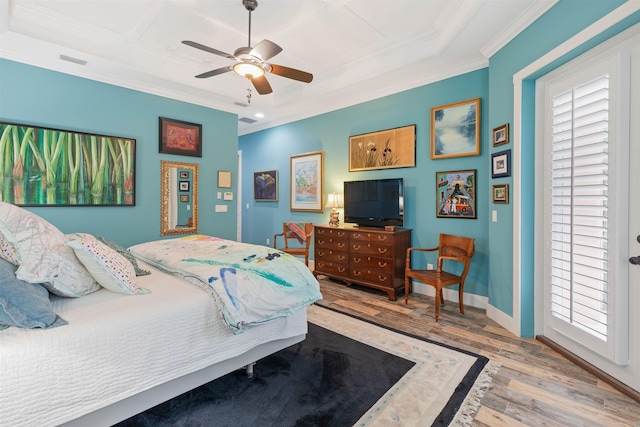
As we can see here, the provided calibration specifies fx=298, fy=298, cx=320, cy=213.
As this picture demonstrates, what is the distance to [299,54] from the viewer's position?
3.73m

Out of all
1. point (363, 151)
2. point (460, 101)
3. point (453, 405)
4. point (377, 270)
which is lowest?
point (453, 405)

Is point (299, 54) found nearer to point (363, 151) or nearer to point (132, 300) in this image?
point (363, 151)

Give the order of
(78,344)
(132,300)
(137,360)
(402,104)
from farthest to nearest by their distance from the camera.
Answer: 1. (402,104)
2. (132,300)
3. (137,360)
4. (78,344)

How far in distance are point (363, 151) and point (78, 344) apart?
3.92 metres

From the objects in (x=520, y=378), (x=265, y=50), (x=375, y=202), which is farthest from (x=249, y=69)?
(x=520, y=378)

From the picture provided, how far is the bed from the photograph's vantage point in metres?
1.17

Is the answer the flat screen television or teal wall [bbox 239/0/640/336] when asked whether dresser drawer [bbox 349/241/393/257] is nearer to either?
the flat screen television

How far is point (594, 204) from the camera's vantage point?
6.87ft

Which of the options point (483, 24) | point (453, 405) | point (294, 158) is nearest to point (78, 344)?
point (453, 405)

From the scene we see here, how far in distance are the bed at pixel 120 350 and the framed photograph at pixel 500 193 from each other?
2.24 meters

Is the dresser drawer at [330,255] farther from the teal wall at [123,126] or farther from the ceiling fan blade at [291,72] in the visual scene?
the ceiling fan blade at [291,72]

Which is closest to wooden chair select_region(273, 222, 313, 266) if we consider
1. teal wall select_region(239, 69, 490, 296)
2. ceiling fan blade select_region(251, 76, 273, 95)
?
teal wall select_region(239, 69, 490, 296)

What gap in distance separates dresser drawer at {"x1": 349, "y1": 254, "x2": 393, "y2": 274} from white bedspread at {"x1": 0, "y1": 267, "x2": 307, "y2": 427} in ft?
7.29

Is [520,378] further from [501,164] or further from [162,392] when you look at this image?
[162,392]
